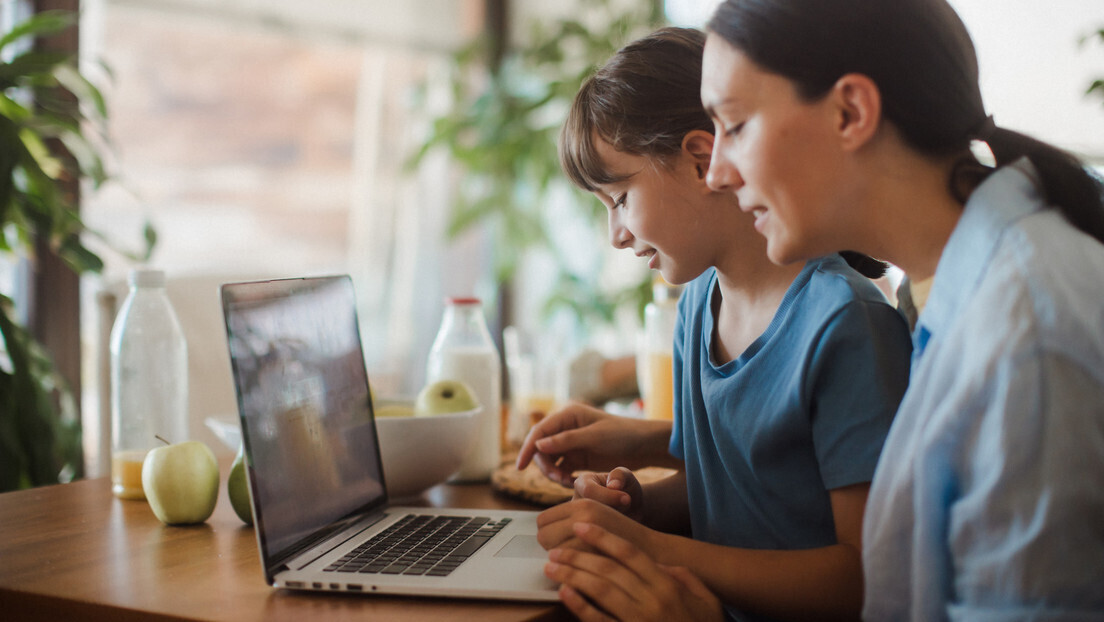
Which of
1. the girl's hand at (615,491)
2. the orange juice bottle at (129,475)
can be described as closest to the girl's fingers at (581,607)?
the girl's hand at (615,491)

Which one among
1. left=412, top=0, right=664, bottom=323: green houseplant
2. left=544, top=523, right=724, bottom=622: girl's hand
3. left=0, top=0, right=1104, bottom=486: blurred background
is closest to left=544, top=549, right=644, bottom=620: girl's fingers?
left=544, top=523, right=724, bottom=622: girl's hand

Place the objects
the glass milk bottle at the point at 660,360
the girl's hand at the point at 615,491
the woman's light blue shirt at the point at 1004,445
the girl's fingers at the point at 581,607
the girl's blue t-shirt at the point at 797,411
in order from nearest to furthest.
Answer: the woman's light blue shirt at the point at 1004,445
the girl's fingers at the point at 581,607
the girl's blue t-shirt at the point at 797,411
the girl's hand at the point at 615,491
the glass milk bottle at the point at 660,360

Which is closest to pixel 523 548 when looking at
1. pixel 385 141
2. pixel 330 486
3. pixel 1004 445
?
pixel 330 486

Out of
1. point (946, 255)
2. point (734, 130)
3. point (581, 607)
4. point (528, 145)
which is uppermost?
point (528, 145)

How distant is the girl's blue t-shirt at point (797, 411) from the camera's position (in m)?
0.79

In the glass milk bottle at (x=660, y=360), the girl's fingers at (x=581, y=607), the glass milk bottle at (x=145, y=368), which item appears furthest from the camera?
the glass milk bottle at (x=660, y=360)

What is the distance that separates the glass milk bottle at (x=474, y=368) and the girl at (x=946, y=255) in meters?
0.53

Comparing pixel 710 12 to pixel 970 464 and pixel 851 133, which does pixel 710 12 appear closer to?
pixel 851 133

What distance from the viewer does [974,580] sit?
0.62 m

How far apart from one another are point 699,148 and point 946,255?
343 millimetres

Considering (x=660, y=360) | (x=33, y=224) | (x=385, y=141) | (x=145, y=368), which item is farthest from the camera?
(x=385, y=141)

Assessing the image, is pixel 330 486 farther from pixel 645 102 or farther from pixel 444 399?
pixel 645 102

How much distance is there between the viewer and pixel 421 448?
104 cm

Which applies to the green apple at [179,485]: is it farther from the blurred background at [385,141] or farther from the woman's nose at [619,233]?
the blurred background at [385,141]
